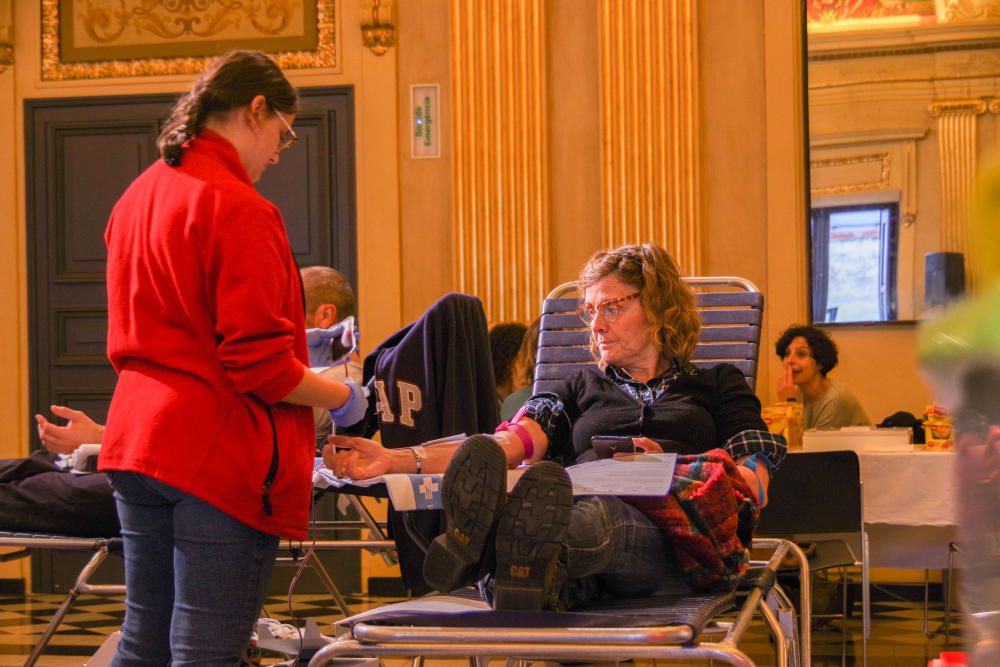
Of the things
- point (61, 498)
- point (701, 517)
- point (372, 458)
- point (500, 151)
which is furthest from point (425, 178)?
point (701, 517)

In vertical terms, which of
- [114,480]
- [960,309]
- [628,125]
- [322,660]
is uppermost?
[628,125]

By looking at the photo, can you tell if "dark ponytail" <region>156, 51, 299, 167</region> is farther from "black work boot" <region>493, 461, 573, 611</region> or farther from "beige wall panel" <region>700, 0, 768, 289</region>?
"beige wall panel" <region>700, 0, 768, 289</region>

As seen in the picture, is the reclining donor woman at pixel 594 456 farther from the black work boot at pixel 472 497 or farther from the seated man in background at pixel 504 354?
the seated man in background at pixel 504 354

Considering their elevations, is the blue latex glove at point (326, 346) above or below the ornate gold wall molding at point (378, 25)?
below

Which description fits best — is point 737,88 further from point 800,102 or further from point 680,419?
point 680,419

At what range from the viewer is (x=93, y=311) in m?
6.90

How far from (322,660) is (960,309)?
1.44 metres

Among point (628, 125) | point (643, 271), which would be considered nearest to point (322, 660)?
point (643, 271)

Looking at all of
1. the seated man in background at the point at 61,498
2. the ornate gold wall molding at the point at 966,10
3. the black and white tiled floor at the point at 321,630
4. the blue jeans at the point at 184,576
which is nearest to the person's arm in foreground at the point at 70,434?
the seated man in background at the point at 61,498

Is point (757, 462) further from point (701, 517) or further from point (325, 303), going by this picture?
point (325, 303)

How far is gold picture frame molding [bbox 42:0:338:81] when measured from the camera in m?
6.76

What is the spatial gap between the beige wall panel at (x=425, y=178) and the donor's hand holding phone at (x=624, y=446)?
4.14 metres

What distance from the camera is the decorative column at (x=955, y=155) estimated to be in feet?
19.7

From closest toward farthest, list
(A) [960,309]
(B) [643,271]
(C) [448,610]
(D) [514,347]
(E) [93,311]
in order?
1. (A) [960,309]
2. (C) [448,610]
3. (B) [643,271]
4. (D) [514,347]
5. (E) [93,311]
